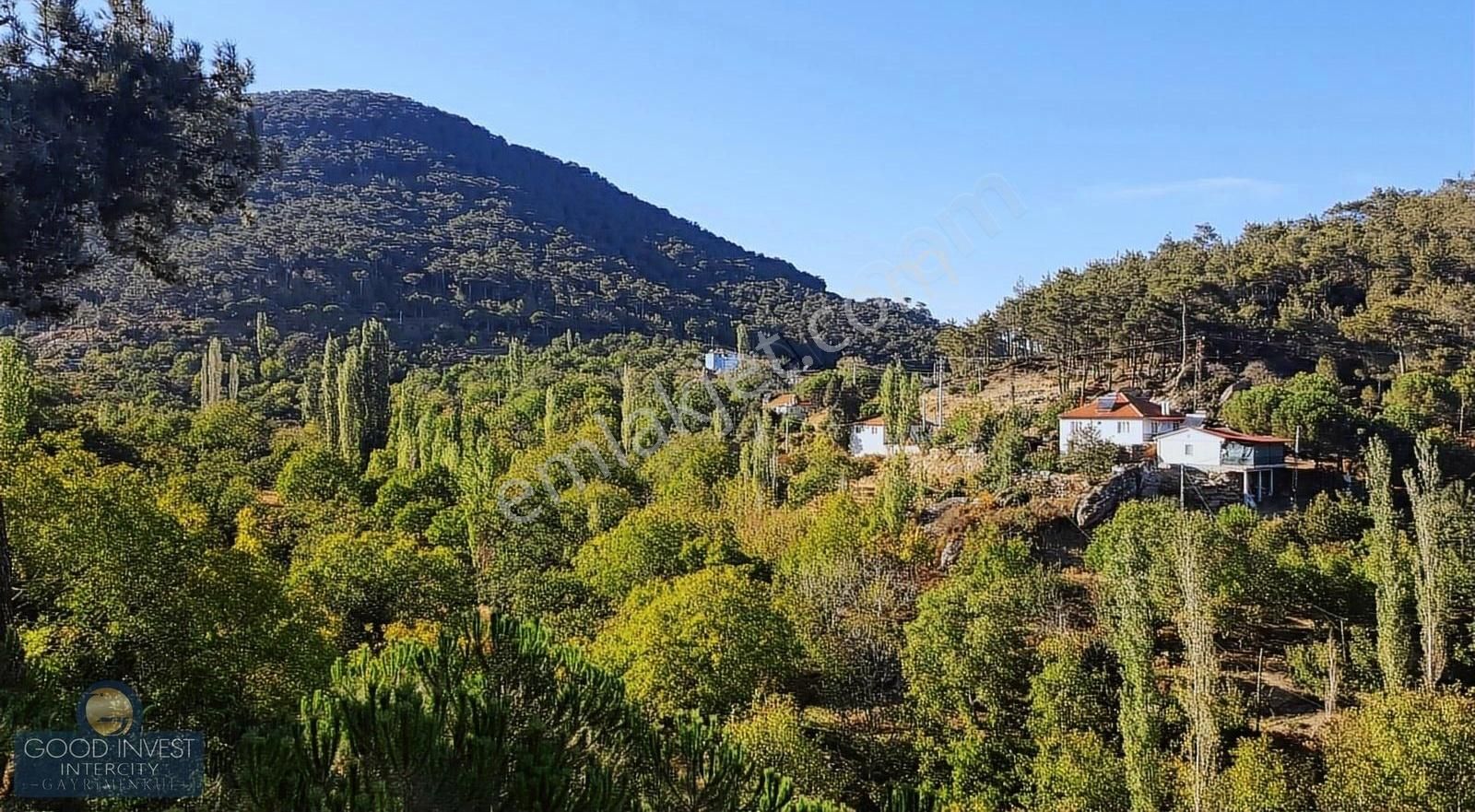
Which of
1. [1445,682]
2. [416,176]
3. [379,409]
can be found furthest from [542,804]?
[416,176]

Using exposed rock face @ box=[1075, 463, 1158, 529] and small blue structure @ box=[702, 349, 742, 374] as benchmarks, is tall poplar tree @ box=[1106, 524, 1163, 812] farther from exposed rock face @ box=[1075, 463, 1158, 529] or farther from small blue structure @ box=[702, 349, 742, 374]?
small blue structure @ box=[702, 349, 742, 374]

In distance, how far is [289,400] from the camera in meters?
51.8

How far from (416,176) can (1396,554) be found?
135314 millimetres

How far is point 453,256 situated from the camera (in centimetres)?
10319

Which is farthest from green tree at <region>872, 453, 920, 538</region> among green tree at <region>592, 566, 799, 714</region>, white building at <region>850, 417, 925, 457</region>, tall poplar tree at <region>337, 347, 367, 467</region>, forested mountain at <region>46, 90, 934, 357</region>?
forested mountain at <region>46, 90, 934, 357</region>

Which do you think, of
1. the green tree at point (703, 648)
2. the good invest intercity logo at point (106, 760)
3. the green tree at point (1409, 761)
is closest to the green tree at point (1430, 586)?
the green tree at point (1409, 761)

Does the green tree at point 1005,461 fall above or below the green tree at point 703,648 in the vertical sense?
above

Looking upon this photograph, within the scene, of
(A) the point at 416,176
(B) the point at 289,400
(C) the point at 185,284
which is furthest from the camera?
(A) the point at 416,176

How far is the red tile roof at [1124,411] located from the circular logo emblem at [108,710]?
32526 mm

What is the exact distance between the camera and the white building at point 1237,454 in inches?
1191

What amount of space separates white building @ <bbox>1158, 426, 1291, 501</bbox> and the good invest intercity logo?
3116 centimetres

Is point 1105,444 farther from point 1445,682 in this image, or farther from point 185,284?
point 185,284

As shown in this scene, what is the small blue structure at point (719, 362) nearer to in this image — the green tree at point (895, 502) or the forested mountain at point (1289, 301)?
the forested mountain at point (1289, 301)

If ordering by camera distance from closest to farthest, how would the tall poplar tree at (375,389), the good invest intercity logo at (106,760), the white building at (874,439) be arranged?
1. the good invest intercity logo at (106,760)
2. the white building at (874,439)
3. the tall poplar tree at (375,389)
